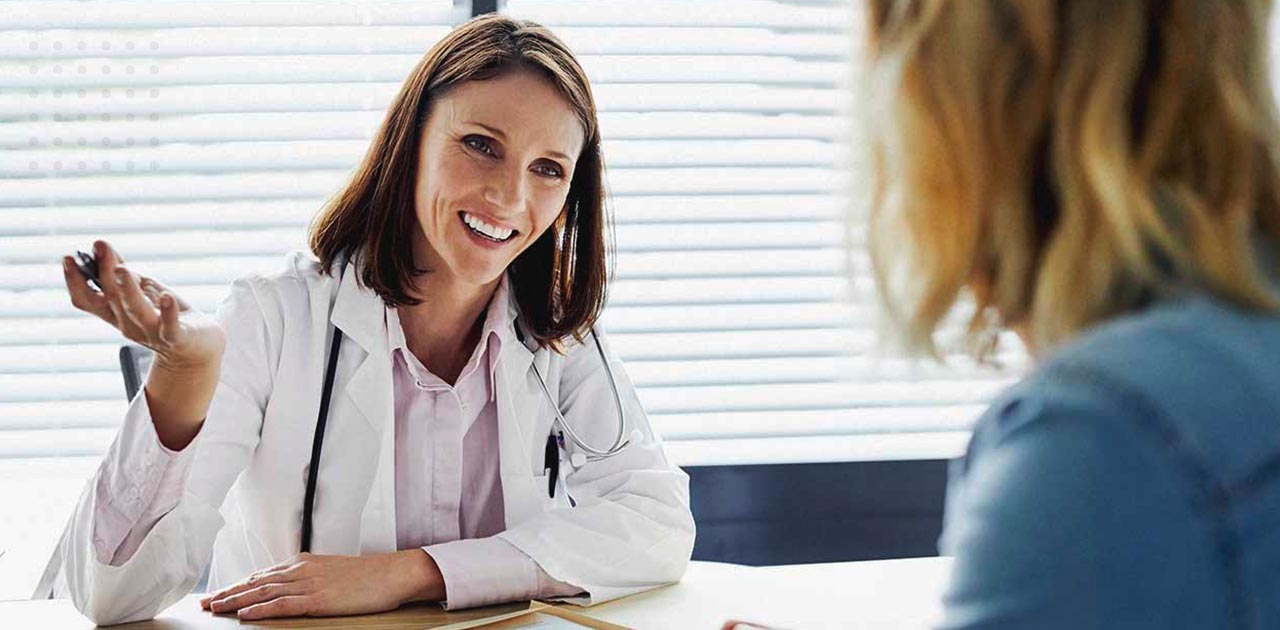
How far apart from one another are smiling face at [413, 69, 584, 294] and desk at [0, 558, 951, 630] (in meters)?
0.52

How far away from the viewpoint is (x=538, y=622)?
1365 mm

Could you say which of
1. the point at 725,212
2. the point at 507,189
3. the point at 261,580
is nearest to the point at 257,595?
the point at 261,580

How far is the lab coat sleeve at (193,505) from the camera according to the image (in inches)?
53.7

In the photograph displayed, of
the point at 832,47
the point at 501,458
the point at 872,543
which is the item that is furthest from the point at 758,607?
the point at 832,47

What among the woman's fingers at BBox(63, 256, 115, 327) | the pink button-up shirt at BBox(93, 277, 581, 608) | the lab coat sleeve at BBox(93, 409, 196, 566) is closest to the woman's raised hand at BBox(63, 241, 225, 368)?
the woman's fingers at BBox(63, 256, 115, 327)

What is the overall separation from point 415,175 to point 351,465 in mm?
426

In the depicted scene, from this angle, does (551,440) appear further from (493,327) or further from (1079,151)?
(1079,151)

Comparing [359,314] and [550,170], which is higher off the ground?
[550,170]

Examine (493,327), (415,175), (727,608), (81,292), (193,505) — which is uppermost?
(415,175)

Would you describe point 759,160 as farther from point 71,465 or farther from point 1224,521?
point 1224,521

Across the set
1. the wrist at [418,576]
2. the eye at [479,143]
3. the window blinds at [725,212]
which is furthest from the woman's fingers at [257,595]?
the window blinds at [725,212]

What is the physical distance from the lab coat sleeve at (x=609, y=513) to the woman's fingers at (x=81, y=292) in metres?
0.56

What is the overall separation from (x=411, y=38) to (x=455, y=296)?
929 millimetres

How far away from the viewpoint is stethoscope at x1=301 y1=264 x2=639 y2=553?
1.63m
